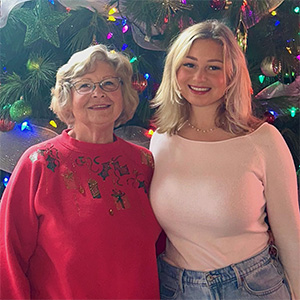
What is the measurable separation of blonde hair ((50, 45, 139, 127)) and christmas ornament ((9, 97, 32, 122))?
0.12 meters

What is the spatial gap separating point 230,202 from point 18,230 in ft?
1.82

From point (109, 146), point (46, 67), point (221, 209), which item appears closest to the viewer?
point (221, 209)

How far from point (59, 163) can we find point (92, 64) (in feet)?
0.96

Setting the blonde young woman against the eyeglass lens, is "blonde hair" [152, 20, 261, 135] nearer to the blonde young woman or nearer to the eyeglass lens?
the blonde young woman

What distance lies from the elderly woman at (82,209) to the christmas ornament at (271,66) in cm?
47

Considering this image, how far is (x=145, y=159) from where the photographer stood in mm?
1114

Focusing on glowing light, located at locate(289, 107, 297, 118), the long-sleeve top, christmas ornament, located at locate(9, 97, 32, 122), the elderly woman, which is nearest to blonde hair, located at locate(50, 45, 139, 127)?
the elderly woman

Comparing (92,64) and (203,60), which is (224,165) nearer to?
(203,60)

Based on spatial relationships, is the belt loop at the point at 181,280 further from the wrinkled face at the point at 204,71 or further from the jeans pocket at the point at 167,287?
the wrinkled face at the point at 204,71

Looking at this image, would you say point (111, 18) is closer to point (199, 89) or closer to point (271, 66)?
point (199, 89)

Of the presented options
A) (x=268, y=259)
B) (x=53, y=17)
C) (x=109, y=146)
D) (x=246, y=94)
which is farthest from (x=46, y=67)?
(x=268, y=259)

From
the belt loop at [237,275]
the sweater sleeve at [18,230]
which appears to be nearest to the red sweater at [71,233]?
the sweater sleeve at [18,230]

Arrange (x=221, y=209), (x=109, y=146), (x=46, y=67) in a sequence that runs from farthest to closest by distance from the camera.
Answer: (x=46, y=67), (x=109, y=146), (x=221, y=209)

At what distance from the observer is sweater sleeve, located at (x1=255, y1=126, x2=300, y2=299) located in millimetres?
979
